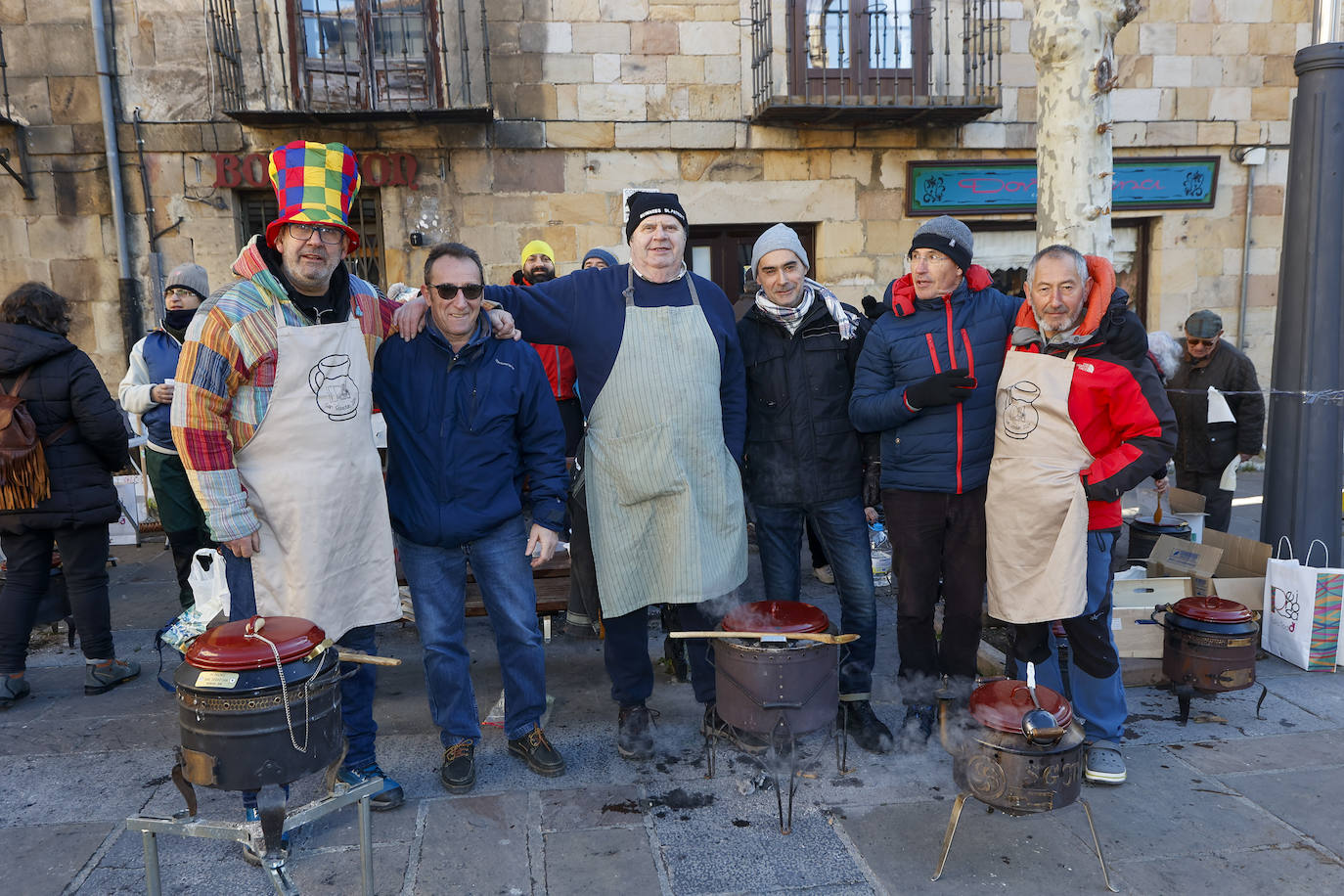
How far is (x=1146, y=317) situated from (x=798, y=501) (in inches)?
323

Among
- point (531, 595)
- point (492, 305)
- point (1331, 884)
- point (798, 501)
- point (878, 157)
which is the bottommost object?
point (1331, 884)

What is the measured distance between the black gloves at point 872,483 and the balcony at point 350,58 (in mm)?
6094

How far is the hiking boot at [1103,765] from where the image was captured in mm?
3150

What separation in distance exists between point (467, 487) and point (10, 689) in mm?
2709

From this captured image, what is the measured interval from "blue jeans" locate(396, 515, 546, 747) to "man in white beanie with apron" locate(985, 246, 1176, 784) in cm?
175

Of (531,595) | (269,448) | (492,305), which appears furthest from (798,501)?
(269,448)

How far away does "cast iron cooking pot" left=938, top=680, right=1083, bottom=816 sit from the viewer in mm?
2504

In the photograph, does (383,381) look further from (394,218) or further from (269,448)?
(394,218)

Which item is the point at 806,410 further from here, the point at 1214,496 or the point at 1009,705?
the point at 1214,496

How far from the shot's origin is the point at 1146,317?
9.88m

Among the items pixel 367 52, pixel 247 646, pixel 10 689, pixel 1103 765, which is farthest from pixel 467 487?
pixel 367 52

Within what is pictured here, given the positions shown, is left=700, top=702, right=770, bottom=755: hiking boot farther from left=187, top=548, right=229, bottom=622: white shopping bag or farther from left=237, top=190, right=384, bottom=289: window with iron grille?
left=237, top=190, right=384, bottom=289: window with iron grille

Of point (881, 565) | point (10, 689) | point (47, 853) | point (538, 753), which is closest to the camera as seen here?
point (47, 853)

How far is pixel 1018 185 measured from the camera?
940 centimetres
